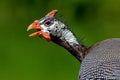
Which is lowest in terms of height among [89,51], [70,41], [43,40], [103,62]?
[103,62]

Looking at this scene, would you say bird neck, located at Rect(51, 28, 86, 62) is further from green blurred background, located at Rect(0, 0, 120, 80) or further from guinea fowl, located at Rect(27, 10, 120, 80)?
green blurred background, located at Rect(0, 0, 120, 80)

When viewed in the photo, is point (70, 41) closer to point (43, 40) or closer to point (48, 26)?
point (48, 26)

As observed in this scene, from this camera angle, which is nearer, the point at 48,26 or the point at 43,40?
the point at 48,26

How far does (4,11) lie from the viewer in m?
10.6

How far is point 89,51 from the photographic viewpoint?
18.5 feet

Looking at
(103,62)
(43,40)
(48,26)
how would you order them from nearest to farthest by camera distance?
(103,62), (48,26), (43,40)

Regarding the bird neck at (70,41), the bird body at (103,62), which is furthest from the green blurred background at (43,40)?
the bird body at (103,62)

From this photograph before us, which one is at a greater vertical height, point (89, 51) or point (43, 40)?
point (43, 40)

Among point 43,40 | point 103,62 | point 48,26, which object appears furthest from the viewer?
point 43,40

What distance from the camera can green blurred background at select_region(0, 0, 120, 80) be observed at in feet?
27.5

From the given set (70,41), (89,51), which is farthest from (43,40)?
(89,51)

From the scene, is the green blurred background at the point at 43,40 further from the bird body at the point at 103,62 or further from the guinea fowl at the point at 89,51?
the bird body at the point at 103,62

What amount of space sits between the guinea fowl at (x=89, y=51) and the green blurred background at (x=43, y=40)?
1322 millimetres

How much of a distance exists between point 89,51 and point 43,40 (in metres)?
3.69
